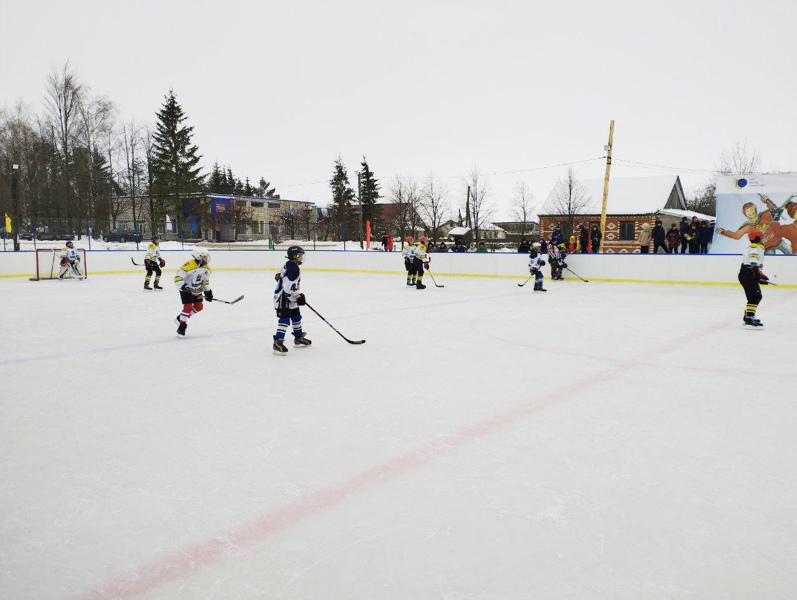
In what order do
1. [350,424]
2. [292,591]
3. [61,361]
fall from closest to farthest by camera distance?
[292,591], [350,424], [61,361]

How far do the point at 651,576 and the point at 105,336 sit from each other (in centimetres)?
631

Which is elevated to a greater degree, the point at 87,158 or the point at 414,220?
the point at 87,158

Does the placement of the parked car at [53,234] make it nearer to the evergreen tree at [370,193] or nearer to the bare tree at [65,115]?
the bare tree at [65,115]

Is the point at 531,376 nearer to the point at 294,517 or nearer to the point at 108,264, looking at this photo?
the point at 294,517

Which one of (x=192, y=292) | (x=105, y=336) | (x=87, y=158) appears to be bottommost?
(x=105, y=336)

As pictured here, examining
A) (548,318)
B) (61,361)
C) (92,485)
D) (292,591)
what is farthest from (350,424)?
(548,318)

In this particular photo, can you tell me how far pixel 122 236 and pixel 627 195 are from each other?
26.0 meters

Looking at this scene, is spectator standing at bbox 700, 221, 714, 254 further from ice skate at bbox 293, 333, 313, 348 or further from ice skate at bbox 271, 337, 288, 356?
ice skate at bbox 271, 337, 288, 356

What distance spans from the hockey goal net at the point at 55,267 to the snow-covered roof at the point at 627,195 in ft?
82.9

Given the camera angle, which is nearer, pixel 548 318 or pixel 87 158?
pixel 548 318

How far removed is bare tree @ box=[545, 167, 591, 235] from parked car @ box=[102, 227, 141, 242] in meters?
22.6

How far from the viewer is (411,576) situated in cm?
176

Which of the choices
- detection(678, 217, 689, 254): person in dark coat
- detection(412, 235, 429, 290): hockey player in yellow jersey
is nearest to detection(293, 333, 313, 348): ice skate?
detection(412, 235, 429, 290): hockey player in yellow jersey

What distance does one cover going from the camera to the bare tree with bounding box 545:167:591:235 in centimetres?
3212
